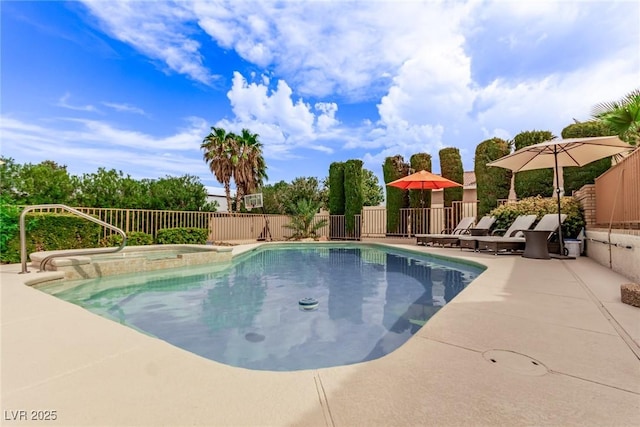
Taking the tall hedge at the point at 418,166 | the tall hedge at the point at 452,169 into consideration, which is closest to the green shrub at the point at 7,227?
the tall hedge at the point at 418,166

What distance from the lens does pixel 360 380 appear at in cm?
173

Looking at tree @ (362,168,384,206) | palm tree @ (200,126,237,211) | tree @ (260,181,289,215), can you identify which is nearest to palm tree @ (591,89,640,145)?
tree @ (260,181,289,215)

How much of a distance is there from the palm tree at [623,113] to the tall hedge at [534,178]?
156 inches

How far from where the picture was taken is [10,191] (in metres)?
11.1

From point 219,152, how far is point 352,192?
28.8 ft

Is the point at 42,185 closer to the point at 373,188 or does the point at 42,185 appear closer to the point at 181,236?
the point at 181,236

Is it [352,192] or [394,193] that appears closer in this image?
[394,193]

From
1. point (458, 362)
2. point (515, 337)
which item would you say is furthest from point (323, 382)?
point (515, 337)

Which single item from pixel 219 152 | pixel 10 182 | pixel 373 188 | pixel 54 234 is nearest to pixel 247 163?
pixel 219 152

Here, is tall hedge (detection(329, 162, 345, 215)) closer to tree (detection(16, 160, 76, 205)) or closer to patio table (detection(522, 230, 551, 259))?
patio table (detection(522, 230, 551, 259))

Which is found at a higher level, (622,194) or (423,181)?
(423,181)

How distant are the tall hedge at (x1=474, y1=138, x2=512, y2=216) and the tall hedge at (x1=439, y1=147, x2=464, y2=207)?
128cm

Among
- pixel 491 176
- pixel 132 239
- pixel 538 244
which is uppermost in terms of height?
pixel 491 176

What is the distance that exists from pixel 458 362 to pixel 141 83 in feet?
57.7
